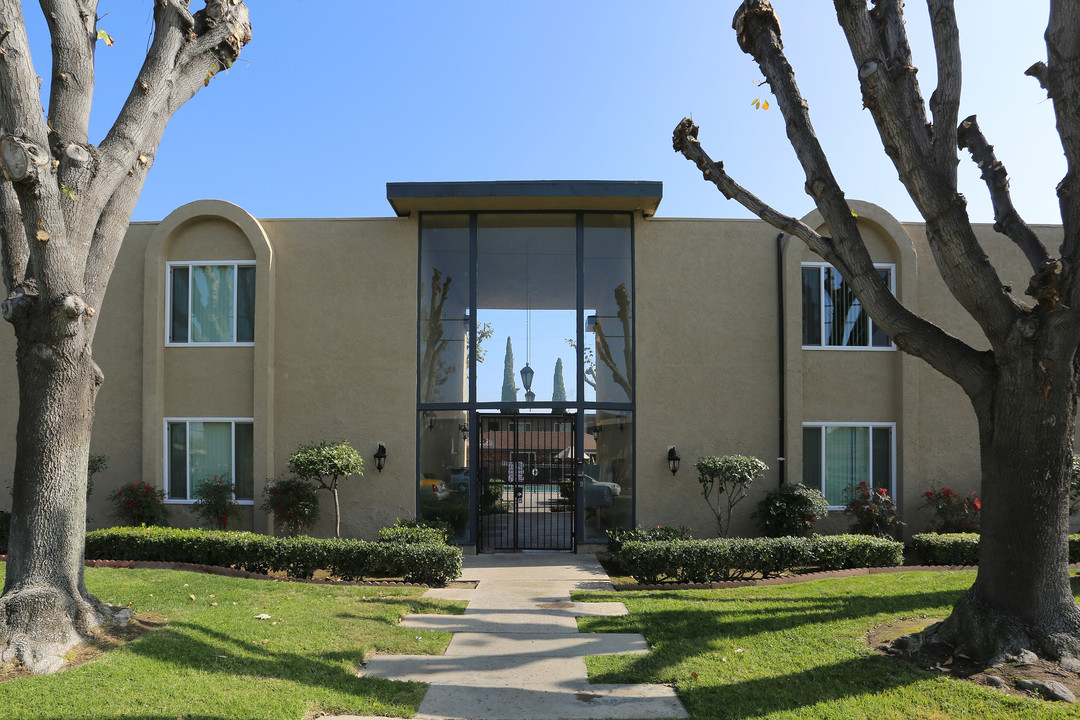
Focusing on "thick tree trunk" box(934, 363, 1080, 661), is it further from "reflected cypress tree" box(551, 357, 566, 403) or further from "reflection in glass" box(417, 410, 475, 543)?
"reflection in glass" box(417, 410, 475, 543)

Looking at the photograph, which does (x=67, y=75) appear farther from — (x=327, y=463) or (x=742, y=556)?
(x=742, y=556)

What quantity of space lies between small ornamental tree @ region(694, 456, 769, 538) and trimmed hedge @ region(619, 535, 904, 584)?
1591 millimetres

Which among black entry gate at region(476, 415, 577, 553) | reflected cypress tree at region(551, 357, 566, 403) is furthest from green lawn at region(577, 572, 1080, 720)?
reflected cypress tree at region(551, 357, 566, 403)

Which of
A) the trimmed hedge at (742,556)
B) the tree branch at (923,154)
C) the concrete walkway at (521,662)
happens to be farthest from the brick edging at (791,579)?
the tree branch at (923,154)

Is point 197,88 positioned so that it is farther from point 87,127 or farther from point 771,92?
point 771,92

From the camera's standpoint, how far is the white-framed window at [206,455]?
1284cm

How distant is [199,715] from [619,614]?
4.56 metres

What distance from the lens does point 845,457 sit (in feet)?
42.3

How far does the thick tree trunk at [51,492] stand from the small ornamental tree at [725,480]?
8606 millimetres

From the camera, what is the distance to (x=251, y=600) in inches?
328

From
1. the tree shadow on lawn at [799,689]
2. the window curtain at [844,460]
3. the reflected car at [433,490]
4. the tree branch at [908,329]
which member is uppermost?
the tree branch at [908,329]

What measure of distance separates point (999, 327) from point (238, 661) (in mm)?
6837

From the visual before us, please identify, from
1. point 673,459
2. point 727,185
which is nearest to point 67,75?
point 727,185

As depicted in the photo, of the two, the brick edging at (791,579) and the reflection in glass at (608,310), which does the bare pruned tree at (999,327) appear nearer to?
the brick edging at (791,579)
